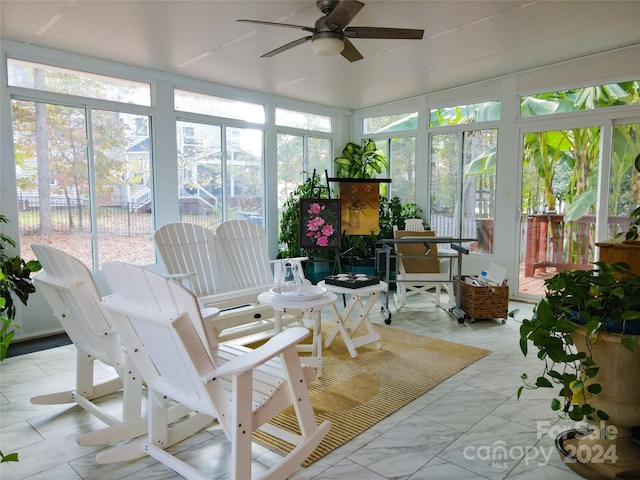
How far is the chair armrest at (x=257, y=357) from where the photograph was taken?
5.43 ft

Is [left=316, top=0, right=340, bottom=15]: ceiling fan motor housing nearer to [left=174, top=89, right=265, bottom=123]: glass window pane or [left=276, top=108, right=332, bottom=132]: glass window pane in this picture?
[left=174, top=89, right=265, bottom=123]: glass window pane

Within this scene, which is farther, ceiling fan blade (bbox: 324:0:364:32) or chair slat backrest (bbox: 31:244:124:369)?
ceiling fan blade (bbox: 324:0:364:32)

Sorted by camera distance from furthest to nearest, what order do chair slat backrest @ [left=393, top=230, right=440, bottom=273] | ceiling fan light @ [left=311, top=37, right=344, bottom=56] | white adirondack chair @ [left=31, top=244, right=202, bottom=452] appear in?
chair slat backrest @ [left=393, top=230, right=440, bottom=273], ceiling fan light @ [left=311, top=37, right=344, bottom=56], white adirondack chair @ [left=31, top=244, right=202, bottom=452]

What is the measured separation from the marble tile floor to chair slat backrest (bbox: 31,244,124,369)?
1.57 feet

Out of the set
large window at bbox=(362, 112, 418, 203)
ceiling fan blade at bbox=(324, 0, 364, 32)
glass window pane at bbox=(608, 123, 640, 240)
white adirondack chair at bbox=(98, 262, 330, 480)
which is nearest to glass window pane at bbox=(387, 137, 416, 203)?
large window at bbox=(362, 112, 418, 203)

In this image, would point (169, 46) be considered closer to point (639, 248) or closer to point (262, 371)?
point (262, 371)

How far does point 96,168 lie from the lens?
449cm

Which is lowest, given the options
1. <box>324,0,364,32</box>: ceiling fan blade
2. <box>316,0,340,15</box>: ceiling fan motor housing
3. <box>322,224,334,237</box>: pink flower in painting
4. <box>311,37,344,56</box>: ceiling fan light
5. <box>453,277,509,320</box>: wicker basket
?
<box>453,277,509,320</box>: wicker basket

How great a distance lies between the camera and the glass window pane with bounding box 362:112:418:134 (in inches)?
257

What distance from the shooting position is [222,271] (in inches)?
160

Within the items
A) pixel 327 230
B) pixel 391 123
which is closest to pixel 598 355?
pixel 327 230

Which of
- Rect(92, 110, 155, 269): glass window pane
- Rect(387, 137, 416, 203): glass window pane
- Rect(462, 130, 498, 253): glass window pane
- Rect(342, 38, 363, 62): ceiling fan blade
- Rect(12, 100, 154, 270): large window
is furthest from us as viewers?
Rect(387, 137, 416, 203): glass window pane

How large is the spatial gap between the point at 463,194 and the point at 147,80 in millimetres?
4175

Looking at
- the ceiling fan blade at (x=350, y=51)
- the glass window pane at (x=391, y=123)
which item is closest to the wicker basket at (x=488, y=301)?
the ceiling fan blade at (x=350, y=51)
